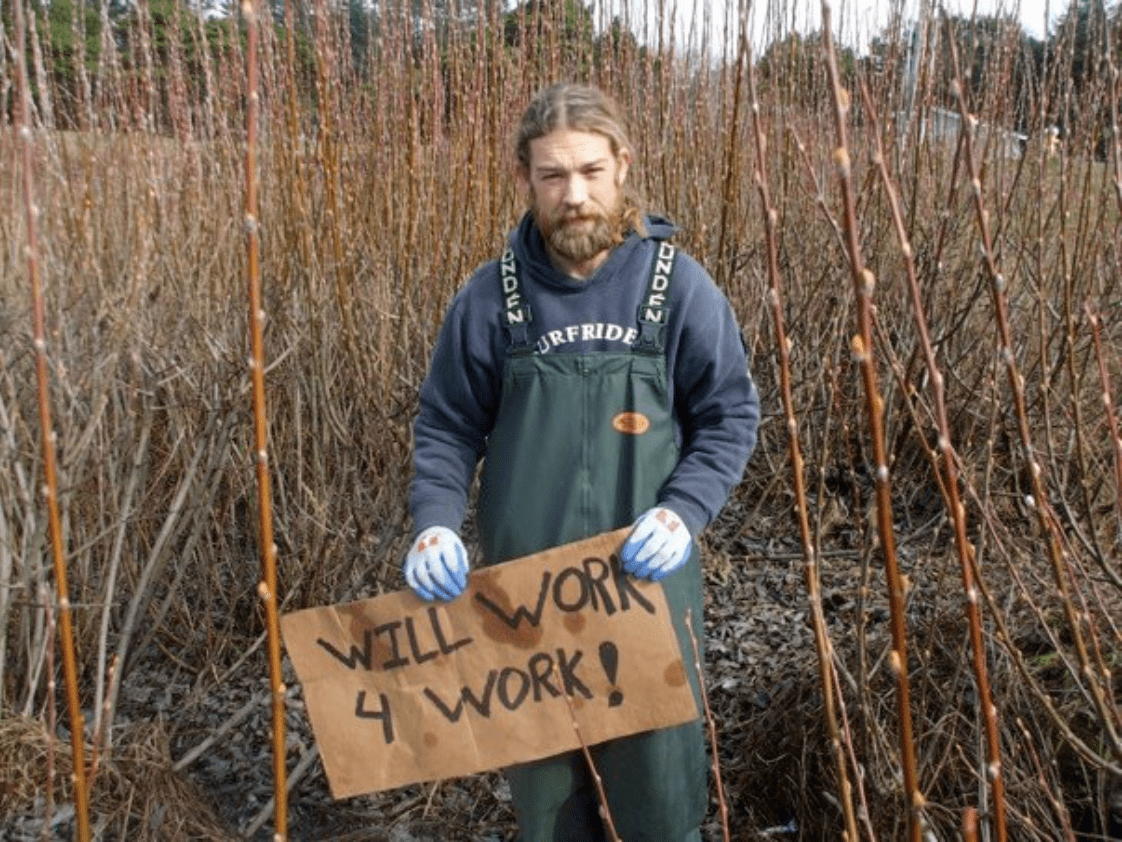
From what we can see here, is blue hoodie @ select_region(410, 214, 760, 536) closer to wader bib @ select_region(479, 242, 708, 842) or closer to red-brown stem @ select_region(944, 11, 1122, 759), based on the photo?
wader bib @ select_region(479, 242, 708, 842)

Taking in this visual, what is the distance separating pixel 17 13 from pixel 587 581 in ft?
3.22

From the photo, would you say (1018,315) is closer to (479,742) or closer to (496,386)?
(496,386)

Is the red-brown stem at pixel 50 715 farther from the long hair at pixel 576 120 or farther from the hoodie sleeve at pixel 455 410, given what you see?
the long hair at pixel 576 120

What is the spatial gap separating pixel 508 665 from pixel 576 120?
2.67ft

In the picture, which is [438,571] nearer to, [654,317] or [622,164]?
[654,317]

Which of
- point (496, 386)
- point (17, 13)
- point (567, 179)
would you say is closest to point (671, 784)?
point (496, 386)

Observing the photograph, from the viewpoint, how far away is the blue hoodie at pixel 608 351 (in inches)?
65.6

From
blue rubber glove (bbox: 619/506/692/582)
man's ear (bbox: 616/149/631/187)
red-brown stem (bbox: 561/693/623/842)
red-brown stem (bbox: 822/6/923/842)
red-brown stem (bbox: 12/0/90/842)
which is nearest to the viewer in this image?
red-brown stem (bbox: 822/6/923/842)

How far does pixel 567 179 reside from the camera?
5.46 ft

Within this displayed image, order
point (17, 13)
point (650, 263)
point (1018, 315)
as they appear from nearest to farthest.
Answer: point (17, 13), point (650, 263), point (1018, 315)

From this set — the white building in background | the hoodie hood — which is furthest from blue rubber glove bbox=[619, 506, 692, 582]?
the white building in background

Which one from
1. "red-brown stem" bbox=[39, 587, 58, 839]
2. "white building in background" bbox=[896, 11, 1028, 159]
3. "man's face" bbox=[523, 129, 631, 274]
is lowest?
"red-brown stem" bbox=[39, 587, 58, 839]

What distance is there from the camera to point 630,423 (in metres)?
1.65

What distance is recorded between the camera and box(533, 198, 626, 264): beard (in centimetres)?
165
